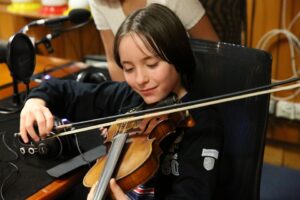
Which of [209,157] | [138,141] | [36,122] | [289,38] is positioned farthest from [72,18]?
[289,38]

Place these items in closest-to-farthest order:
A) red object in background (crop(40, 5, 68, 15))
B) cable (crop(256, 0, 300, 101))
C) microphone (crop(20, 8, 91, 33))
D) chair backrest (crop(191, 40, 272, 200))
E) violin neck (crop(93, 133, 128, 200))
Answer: violin neck (crop(93, 133, 128, 200)), chair backrest (crop(191, 40, 272, 200)), microphone (crop(20, 8, 91, 33)), cable (crop(256, 0, 300, 101)), red object in background (crop(40, 5, 68, 15))

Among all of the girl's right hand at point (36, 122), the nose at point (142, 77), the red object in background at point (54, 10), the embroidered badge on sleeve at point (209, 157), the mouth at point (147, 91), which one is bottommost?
the embroidered badge on sleeve at point (209, 157)

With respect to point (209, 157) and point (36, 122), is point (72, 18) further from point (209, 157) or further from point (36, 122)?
point (209, 157)

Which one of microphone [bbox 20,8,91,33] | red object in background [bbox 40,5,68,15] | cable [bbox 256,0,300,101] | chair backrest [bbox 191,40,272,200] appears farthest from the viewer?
red object in background [bbox 40,5,68,15]

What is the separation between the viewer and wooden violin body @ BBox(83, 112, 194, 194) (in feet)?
2.81

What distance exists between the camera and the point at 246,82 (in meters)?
0.97

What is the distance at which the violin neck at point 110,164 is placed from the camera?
2.67 feet

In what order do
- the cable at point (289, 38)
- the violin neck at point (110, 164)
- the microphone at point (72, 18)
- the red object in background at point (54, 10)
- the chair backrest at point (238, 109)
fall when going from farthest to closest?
the red object in background at point (54, 10)
the cable at point (289, 38)
the microphone at point (72, 18)
the chair backrest at point (238, 109)
the violin neck at point (110, 164)

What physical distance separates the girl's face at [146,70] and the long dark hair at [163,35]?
14 millimetres

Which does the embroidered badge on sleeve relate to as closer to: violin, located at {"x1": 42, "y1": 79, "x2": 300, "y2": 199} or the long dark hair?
violin, located at {"x1": 42, "y1": 79, "x2": 300, "y2": 199}

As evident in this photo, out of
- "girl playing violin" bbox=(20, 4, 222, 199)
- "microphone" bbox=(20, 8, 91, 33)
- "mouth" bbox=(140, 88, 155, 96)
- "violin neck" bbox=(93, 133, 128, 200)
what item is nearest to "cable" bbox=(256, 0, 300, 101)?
"microphone" bbox=(20, 8, 91, 33)

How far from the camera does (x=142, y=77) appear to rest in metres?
0.99

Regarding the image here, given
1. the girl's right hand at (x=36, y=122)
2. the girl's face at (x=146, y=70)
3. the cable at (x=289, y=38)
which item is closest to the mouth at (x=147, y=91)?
the girl's face at (x=146, y=70)

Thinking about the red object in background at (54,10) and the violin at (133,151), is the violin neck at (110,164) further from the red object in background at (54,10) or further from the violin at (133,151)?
the red object in background at (54,10)
